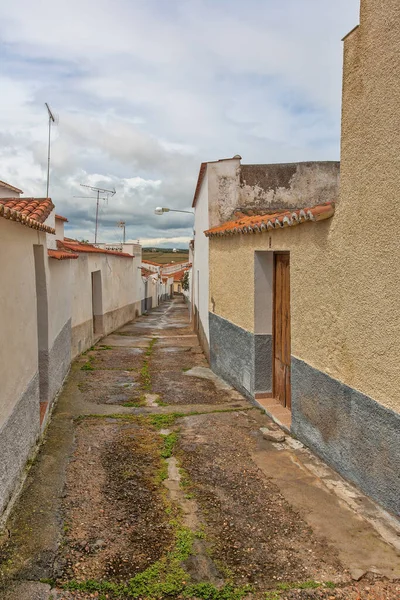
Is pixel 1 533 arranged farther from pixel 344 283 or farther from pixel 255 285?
pixel 255 285

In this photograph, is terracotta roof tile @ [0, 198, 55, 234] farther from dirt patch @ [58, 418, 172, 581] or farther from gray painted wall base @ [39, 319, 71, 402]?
dirt patch @ [58, 418, 172, 581]

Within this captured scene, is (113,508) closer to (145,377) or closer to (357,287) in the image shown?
(357,287)

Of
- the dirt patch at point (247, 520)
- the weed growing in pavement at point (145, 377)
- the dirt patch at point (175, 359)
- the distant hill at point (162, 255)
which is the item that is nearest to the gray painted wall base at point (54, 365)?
the weed growing in pavement at point (145, 377)

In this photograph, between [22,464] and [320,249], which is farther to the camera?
[320,249]

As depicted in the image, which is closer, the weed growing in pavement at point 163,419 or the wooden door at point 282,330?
the weed growing in pavement at point 163,419

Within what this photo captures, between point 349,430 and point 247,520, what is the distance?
138 cm

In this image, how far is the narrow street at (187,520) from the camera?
337cm

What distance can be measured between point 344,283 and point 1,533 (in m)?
3.80

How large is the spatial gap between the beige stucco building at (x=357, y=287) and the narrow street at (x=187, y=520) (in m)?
0.47

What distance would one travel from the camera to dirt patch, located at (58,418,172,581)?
11.9 ft

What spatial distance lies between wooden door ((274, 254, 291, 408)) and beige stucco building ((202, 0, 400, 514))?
5.3 inches

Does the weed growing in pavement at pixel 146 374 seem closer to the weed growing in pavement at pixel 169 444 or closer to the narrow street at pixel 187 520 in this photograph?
the narrow street at pixel 187 520

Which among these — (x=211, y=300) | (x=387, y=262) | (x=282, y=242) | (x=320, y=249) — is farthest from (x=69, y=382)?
(x=387, y=262)

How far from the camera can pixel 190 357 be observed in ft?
41.0
